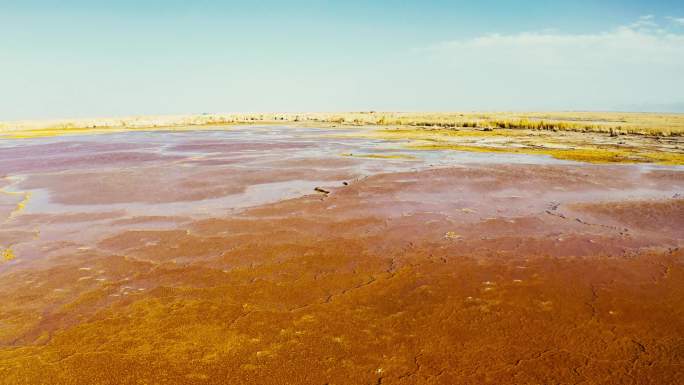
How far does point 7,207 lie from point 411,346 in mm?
12526

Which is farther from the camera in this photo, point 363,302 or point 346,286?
point 346,286

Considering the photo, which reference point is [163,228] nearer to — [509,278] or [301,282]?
[301,282]

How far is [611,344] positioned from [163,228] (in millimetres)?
8427

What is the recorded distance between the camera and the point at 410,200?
12367 mm

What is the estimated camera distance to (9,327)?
5418mm

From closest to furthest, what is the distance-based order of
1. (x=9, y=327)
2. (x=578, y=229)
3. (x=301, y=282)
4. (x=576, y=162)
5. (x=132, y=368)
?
1. (x=132, y=368)
2. (x=9, y=327)
3. (x=301, y=282)
4. (x=578, y=229)
5. (x=576, y=162)

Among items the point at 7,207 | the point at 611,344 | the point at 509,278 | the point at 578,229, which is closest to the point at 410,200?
the point at 578,229

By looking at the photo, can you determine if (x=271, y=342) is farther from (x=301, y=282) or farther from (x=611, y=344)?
(x=611, y=344)

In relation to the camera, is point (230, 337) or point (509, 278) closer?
point (230, 337)

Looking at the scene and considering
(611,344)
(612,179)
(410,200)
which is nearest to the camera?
(611,344)

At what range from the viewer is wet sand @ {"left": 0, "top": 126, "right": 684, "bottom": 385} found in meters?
4.56

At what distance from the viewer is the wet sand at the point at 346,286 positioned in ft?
15.0

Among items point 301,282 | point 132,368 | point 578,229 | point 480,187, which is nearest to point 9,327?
point 132,368

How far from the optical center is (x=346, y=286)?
656 cm
